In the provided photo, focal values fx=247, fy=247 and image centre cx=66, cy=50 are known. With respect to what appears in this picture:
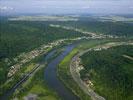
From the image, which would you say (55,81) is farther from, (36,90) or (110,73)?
(110,73)

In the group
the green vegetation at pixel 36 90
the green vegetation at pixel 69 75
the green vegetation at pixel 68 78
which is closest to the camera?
the green vegetation at pixel 36 90

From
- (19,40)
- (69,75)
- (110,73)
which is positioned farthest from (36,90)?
(19,40)

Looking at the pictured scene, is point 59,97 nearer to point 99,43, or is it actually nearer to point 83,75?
point 83,75

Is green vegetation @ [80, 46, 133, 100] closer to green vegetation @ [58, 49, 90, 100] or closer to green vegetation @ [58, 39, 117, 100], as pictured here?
green vegetation @ [58, 49, 90, 100]

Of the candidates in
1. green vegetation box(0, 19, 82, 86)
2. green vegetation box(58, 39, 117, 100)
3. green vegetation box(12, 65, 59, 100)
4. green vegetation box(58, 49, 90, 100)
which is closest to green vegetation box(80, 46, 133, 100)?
green vegetation box(58, 49, 90, 100)

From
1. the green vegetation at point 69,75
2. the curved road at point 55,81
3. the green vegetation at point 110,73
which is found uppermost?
the green vegetation at point 110,73

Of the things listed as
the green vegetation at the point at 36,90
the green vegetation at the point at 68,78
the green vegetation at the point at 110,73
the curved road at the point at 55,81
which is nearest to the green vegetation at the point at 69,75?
the green vegetation at the point at 68,78

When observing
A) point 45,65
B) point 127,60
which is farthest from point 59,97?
point 127,60

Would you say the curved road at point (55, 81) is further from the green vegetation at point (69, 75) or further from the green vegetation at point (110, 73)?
the green vegetation at point (110, 73)
